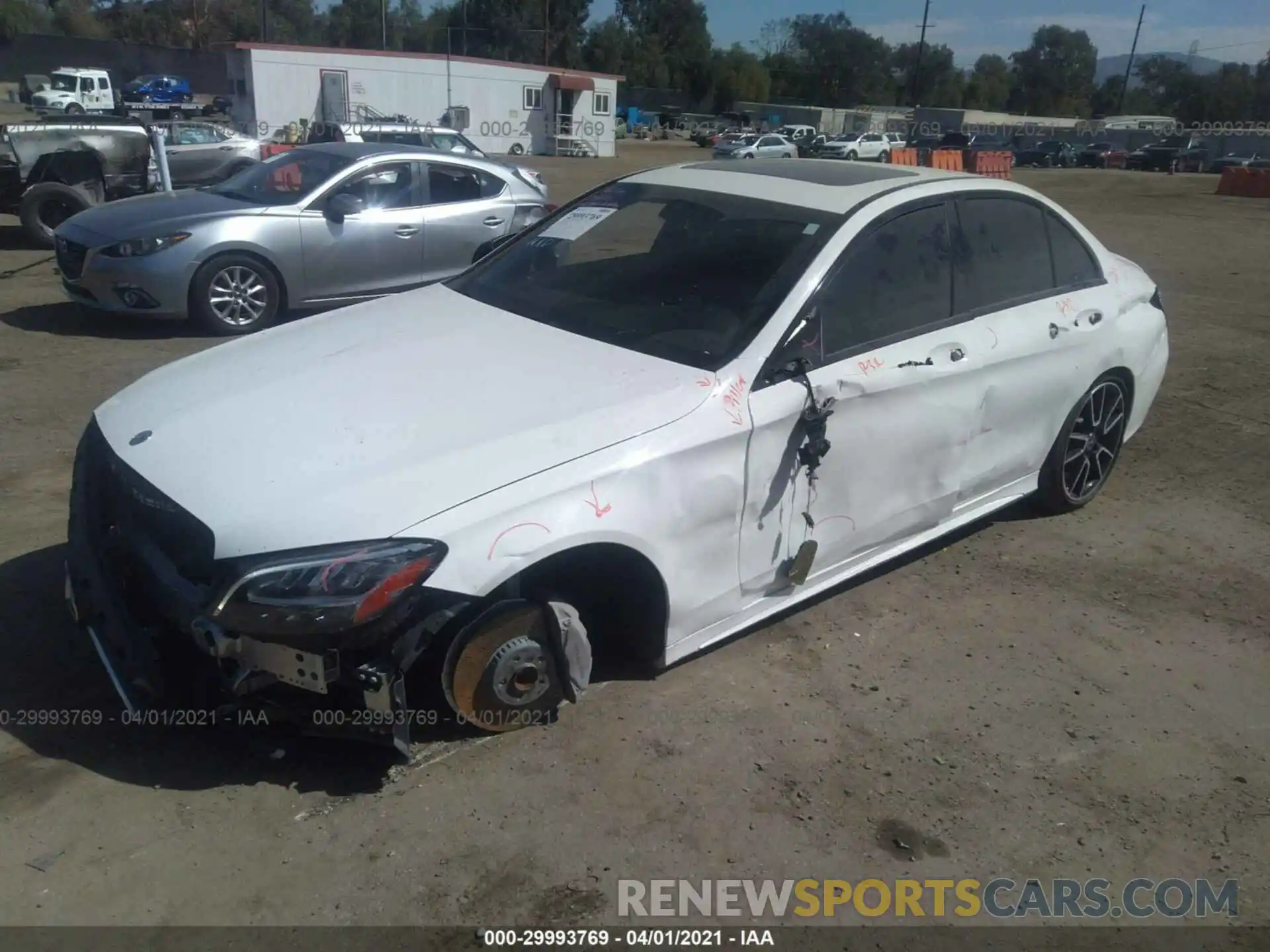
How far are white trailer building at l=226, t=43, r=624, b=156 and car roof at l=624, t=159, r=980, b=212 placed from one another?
3506cm

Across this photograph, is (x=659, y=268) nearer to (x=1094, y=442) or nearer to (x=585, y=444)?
(x=585, y=444)

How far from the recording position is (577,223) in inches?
176

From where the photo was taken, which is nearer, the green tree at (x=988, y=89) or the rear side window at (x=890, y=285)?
the rear side window at (x=890, y=285)

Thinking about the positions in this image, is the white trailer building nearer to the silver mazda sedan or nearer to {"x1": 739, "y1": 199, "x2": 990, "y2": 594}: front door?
the silver mazda sedan

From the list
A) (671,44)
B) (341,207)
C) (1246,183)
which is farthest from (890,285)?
(671,44)

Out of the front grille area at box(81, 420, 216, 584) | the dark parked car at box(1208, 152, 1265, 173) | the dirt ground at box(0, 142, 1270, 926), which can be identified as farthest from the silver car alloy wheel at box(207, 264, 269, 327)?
the dark parked car at box(1208, 152, 1265, 173)

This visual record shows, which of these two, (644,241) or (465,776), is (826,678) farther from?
(644,241)

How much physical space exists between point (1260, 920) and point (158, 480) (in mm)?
3262

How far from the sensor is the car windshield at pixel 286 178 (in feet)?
27.2

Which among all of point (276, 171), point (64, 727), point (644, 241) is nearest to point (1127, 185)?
point (276, 171)

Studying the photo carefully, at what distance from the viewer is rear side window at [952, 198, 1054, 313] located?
4.21 m

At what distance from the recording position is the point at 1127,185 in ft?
114

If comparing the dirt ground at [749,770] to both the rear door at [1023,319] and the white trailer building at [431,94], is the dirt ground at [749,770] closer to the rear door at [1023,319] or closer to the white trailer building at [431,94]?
the rear door at [1023,319]

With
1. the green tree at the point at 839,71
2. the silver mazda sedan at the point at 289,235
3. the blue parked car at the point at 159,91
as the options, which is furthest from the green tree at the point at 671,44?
the silver mazda sedan at the point at 289,235
